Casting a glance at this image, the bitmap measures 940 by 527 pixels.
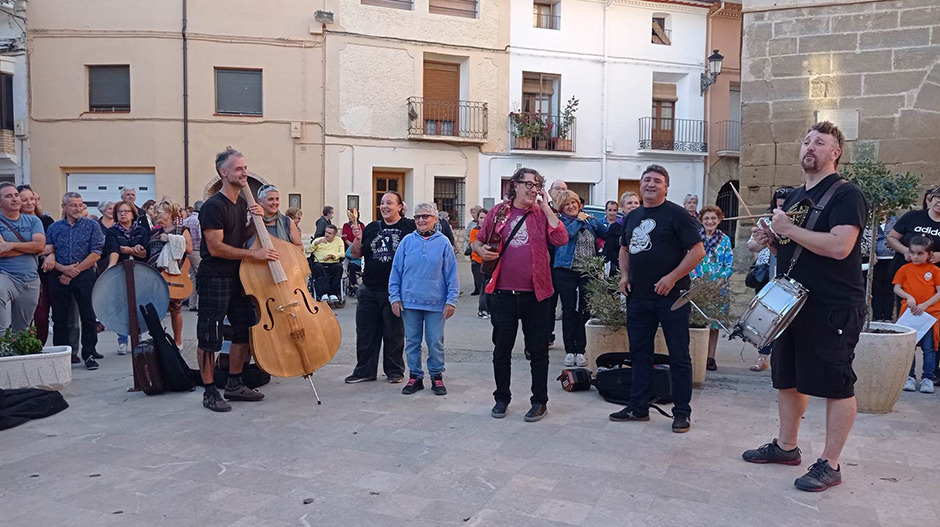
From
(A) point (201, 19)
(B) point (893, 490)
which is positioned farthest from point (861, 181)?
(A) point (201, 19)

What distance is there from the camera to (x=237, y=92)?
18.1 meters

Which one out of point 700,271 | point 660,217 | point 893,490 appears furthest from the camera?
point 700,271

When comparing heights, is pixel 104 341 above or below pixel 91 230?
below

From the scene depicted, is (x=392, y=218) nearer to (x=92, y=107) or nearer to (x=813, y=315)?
(x=813, y=315)

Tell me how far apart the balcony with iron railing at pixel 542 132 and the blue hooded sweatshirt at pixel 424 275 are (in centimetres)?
1437

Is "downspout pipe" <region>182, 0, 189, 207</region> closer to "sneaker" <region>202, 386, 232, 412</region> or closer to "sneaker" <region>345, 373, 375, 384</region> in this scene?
"sneaker" <region>345, 373, 375, 384</region>

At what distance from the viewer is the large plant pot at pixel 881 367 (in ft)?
17.4

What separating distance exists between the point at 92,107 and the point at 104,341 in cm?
1109

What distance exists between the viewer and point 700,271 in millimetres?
7090

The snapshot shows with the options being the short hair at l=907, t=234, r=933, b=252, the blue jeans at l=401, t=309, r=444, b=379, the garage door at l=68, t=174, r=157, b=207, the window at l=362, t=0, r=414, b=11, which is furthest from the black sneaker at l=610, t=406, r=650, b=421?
the window at l=362, t=0, r=414, b=11

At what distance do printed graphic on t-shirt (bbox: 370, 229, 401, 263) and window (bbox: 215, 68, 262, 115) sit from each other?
1301 centimetres

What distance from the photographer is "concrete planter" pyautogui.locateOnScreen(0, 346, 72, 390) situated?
18.1ft

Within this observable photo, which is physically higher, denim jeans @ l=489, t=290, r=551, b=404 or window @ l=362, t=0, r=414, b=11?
window @ l=362, t=0, r=414, b=11

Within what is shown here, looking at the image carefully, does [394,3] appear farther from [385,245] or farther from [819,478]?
[819,478]
